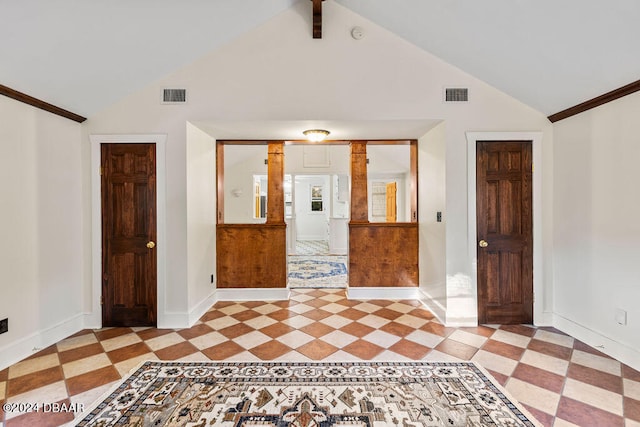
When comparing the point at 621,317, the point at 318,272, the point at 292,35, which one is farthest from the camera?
the point at 318,272

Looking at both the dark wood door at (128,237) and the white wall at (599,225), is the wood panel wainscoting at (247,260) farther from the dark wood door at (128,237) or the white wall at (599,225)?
the white wall at (599,225)

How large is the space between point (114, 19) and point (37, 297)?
2.61m

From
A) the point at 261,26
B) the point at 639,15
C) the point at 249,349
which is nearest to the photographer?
the point at 639,15

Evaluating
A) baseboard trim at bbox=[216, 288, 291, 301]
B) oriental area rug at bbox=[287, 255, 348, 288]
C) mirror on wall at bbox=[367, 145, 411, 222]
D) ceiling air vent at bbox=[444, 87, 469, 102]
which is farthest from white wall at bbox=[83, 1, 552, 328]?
mirror on wall at bbox=[367, 145, 411, 222]

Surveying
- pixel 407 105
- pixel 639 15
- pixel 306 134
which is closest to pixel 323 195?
pixel 306 134

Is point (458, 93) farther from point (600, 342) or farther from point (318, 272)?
point (318, 272)

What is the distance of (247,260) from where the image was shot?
4160 mm

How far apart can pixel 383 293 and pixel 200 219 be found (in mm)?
2694

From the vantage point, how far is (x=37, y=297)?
275 centimetres

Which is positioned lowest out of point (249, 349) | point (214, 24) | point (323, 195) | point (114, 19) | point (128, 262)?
point (249, 349)

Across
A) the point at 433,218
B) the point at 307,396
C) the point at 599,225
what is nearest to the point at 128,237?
the point at 307,396

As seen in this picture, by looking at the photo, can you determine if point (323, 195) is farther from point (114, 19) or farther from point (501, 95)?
point (114, 19)

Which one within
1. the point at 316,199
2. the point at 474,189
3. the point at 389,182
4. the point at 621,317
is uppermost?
the point at 389,182

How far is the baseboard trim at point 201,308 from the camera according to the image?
3.34 metres
